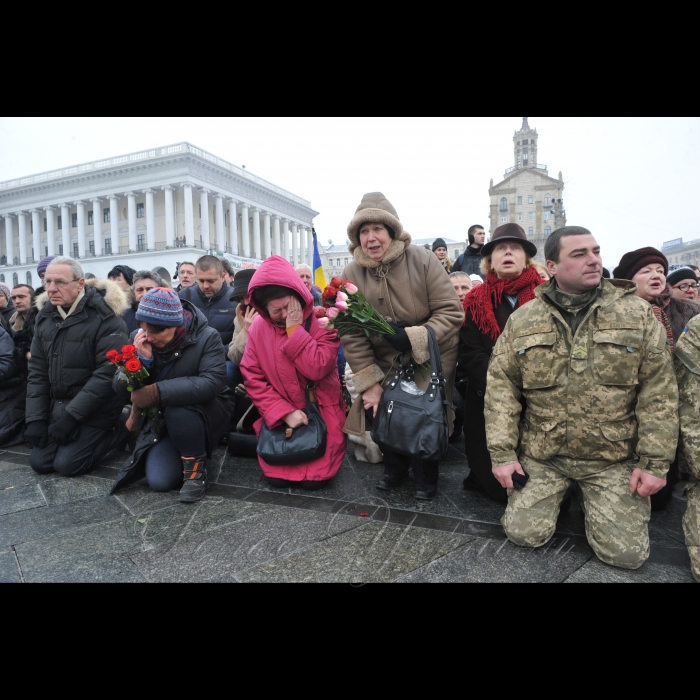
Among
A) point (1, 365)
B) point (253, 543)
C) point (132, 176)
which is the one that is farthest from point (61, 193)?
point (253, 543)

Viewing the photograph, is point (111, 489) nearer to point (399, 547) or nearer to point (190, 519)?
point (190, 519)

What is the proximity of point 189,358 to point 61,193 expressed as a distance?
7081 centimetres

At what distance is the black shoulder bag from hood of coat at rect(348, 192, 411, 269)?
79cm

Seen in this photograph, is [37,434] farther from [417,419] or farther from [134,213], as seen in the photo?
[134,213]

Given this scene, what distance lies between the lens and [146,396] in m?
3.77

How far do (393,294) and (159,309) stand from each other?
6.08 ft

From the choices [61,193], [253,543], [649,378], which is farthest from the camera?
[61,193]

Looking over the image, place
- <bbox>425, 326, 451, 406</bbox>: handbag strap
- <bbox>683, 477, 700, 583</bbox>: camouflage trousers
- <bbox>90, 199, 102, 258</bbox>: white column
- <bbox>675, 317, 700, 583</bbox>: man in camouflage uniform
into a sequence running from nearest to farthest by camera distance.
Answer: <bbox>683, 477, 700, 583</bbox>: camouflage trousers, <bbox>675, 317, 700, 583</bbox>: man in camouflage uniform, <bbox>425, 326, 451, 406</bbox>: handbag strap, <bbox>90, 199, 102, 258</bbox>: white column

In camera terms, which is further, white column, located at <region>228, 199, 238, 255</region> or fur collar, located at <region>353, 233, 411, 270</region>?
white column, located at <region>228, 199, 238, 255</region>

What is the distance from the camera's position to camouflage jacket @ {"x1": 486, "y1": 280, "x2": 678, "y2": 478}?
269 centimetres

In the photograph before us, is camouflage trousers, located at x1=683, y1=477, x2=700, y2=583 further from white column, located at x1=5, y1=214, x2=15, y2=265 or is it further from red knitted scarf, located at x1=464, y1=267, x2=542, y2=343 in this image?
white column, located at x1=5, y1=214, x2=15, y2=265

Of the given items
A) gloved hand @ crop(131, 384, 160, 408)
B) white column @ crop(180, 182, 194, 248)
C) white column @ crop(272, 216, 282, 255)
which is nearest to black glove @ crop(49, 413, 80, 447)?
gloved hand @ crop(131, 384, 160, 408)

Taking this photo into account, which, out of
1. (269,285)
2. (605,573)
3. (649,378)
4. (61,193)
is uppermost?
(61,193)

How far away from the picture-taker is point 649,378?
2734 mm
